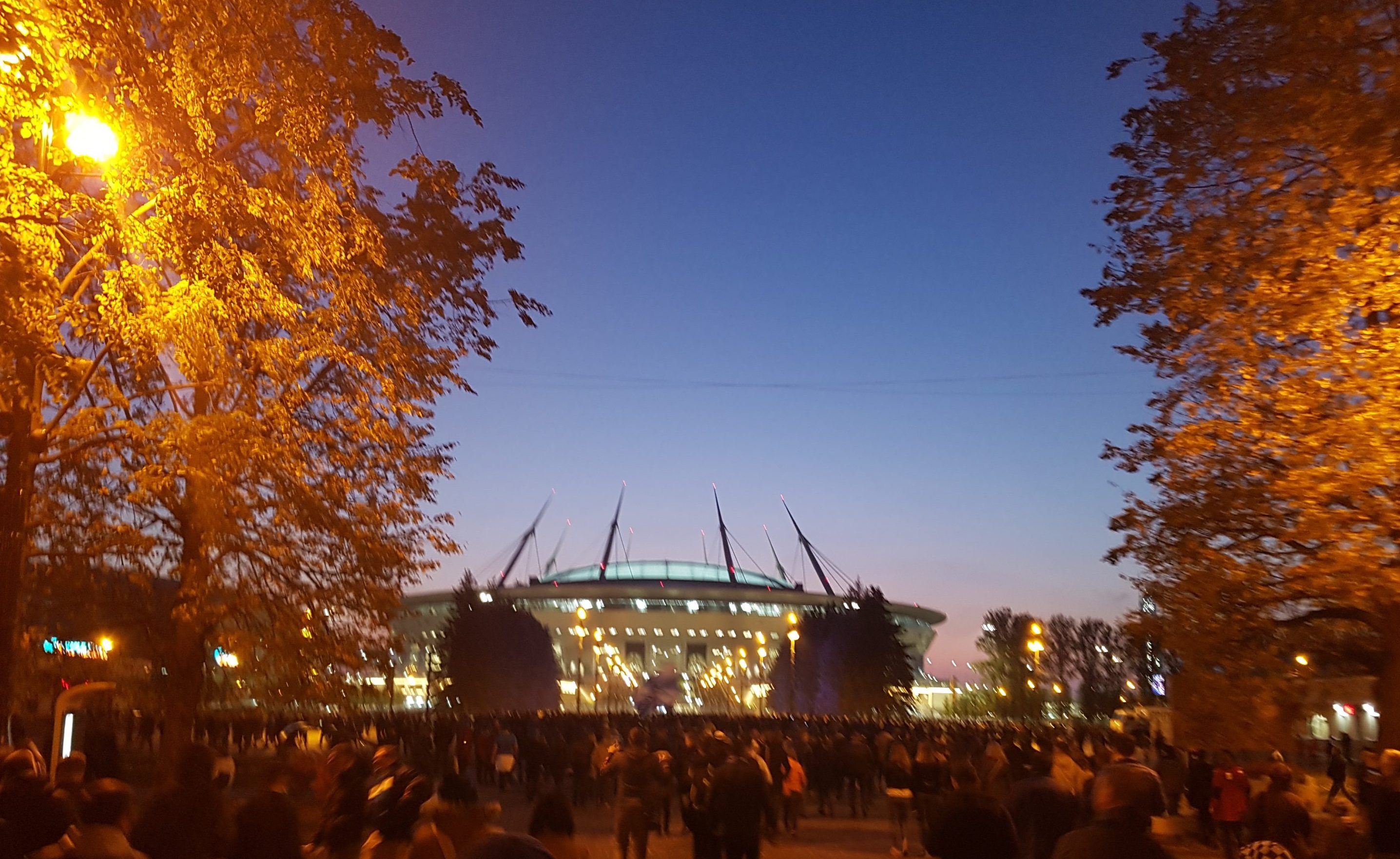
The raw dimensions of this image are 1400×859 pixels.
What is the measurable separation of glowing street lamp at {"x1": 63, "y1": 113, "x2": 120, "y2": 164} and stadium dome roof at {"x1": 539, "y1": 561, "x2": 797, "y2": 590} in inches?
6100

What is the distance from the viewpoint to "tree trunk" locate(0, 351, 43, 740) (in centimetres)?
1023

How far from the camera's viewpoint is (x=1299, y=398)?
1269 cm

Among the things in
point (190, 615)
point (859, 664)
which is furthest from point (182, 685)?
point (859, 664)

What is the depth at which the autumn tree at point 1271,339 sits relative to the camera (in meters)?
12.2

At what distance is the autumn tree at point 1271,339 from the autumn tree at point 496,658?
68129 millimetres

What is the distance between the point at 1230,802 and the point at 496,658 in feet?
257

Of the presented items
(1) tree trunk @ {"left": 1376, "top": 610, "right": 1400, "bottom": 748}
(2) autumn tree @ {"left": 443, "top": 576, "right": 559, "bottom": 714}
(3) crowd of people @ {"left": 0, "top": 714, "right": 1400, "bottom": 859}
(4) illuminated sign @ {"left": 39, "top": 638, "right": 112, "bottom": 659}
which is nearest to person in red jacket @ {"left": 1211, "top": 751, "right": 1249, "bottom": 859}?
(3) crowd of people @ {"left": 0, "top": 714, "right": 1400, "bottom": 859}

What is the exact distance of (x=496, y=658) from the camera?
88812mm

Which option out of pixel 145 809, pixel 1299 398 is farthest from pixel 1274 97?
pixel 145 809

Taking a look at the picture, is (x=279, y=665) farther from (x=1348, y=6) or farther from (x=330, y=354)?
(x=1348, y=6)

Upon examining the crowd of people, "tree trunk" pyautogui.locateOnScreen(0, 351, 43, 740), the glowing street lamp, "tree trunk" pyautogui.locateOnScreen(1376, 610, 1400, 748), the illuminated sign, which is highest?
the glowing street lamp

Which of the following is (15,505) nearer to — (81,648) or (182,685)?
(182,685)

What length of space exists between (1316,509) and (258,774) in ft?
34.7

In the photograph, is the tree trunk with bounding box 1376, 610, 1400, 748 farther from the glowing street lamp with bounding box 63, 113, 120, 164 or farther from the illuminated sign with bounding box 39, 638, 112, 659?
the illuminated sign with bounding box 39, 638, 112, 659
